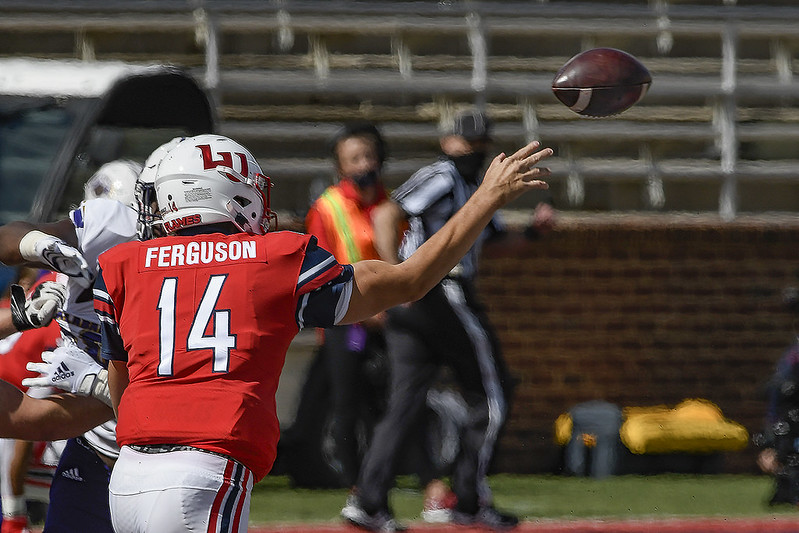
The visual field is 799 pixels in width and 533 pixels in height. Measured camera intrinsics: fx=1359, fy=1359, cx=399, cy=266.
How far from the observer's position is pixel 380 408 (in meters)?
8.34

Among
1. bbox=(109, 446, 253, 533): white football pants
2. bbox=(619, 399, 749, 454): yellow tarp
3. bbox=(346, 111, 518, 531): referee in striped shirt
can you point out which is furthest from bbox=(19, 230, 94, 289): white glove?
bbox=(619, 399, 749, 454): yellow tarp

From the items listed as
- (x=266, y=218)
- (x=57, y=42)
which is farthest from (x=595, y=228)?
(x=266, y=218)

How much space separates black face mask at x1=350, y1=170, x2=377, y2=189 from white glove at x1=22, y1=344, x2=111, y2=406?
2.87 m

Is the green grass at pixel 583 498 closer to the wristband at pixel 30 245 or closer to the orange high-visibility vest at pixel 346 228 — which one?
the orange high-visibility vest at pixel 346 228

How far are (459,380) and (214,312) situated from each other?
342 cm

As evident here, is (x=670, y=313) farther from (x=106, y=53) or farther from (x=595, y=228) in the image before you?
(x=106, y=53)

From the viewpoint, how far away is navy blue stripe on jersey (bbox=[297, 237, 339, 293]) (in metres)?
3.32

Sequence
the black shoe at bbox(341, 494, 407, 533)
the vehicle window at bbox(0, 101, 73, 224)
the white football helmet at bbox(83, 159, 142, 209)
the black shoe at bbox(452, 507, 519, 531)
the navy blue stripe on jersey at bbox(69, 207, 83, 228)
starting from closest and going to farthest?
the navy blue stripe on jersey at bbox(69, 207, 83, 228) < the white football helmet at bbox(83, 159, 142, 209) < the black shoe at bbox(341, 494, 407, 533) < the black shoe at bbox(452, 507, 519, 531) < the vehicle window at bbox(0, 101, 73, 224)

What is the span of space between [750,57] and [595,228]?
3.07 m

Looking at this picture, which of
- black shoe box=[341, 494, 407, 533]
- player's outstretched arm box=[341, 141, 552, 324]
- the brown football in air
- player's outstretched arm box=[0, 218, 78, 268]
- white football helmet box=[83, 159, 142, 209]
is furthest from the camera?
black shoe box=[341, 494, 407, 533]

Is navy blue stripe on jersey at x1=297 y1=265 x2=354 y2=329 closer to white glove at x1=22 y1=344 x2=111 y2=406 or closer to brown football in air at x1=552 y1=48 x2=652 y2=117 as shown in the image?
white glove at x1=22 y1=344 x2=111 y2=406

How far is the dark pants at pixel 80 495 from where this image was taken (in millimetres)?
4289

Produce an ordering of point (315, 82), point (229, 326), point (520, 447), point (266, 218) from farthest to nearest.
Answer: point (315, 82) < point (520, 447) < point (266, 218) < point (229, 326)

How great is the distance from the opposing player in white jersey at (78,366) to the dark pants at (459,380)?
2228 mm
